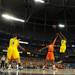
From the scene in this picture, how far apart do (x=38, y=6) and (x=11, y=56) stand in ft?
61.6

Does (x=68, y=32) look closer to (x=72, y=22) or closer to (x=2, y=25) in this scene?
(x=72, y=22)

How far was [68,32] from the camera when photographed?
36844 mm

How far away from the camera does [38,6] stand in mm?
33062

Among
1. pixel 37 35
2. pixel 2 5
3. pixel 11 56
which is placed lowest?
pixel 11 56

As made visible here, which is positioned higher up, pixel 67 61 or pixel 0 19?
pixel 0 19

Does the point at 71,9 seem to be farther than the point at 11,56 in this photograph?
Yes

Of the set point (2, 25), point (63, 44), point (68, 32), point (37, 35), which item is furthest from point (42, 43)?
point (63, 44)

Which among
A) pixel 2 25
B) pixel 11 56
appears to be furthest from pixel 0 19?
pixel 11 56

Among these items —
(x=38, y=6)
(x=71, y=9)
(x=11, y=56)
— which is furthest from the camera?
(x=71, y=9)

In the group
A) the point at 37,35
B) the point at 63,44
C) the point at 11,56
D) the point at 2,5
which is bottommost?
the point at 11,56

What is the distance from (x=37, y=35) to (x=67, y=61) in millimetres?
5647

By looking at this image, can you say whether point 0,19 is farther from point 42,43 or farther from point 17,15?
point 42,43

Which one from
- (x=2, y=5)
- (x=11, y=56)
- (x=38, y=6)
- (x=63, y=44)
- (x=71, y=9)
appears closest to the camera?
(x=11, y=56)

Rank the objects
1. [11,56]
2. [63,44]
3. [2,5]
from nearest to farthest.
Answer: [11,56]
[63,44]
[2,5]
